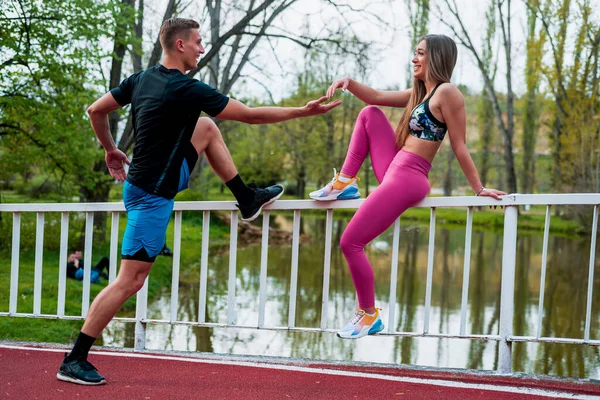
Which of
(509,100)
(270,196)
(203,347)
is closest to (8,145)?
(203,347)

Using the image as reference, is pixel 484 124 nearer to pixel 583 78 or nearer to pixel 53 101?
pixel 583 78

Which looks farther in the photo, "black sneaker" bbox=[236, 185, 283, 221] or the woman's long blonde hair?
"black sneaker" bbox=[236, 185, 283, 221]

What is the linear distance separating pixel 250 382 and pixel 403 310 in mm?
7380

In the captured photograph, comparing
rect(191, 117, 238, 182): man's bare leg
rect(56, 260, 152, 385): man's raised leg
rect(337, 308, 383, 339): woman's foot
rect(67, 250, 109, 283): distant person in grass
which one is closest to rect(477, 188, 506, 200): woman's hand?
rect(337, 308, 383, 339): woman's foot

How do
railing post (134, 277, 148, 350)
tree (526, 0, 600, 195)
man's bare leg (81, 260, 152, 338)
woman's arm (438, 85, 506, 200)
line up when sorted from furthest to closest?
tree (526, 0, 600, 195), railing post (134, 277, 148, 350), woman's arm (438, 85, 506, 200), man's bare leg (81, 260, 152, 338)

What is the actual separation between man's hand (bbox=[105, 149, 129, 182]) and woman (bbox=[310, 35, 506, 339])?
3.74ft

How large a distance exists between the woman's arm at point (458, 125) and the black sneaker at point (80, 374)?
6.23ft

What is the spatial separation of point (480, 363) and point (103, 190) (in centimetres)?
858

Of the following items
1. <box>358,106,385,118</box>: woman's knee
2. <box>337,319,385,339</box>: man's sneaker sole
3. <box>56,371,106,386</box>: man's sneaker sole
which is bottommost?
<box>56,371,106,386</box>: man's sneaker sole

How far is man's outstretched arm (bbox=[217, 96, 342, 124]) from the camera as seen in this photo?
2.90m

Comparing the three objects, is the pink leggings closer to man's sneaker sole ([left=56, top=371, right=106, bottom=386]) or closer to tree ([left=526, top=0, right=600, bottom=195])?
man's sneaker sole ([left=56, top=371, right=106, bottom=386])

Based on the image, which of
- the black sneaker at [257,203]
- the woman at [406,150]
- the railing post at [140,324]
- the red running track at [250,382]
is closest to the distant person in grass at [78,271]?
the railing post at [140,324]

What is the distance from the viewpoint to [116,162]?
3.39 meters

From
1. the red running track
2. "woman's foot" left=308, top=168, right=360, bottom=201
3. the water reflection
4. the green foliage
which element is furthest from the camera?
the green foliage
